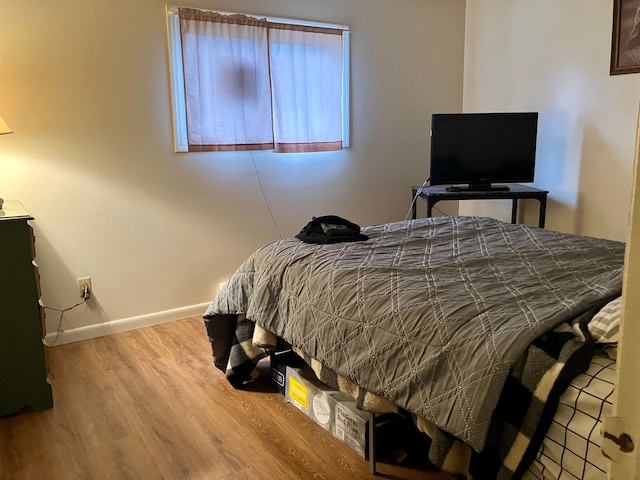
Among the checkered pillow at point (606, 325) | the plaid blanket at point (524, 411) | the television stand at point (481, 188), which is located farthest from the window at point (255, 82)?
the checkered pillow at point (606, 325)

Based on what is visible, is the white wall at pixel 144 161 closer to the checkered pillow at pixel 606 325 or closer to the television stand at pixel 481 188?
the television stand at pixel 481 188

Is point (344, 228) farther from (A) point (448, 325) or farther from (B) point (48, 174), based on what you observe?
(B) point (48, 174)

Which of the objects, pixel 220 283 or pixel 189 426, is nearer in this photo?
pixel 189 426

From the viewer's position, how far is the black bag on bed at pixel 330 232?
101 inches

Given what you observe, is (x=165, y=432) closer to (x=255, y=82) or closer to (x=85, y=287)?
(x=85, y=287)

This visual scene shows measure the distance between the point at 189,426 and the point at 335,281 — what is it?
90cm

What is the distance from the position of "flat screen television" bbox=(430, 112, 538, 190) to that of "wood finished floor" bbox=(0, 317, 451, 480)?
2073 mm

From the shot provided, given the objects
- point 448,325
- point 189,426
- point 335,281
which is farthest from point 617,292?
point 189,426

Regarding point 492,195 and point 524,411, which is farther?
point 492,195

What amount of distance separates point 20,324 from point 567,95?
3549mm

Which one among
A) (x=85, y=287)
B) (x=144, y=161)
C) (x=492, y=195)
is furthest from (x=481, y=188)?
(x=85, y=287)

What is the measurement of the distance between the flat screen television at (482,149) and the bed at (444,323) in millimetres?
1187

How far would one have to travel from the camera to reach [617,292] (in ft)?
5.76

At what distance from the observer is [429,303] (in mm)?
1757
